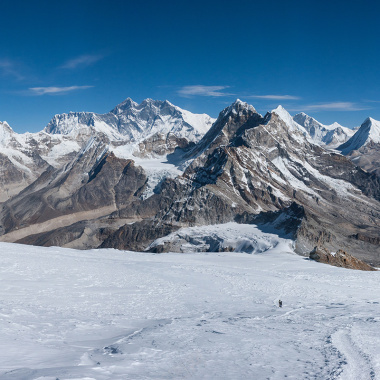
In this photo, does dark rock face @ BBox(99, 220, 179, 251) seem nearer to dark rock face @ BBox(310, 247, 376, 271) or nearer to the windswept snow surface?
dark rock face @ BBox(310, 247, 376, 271)

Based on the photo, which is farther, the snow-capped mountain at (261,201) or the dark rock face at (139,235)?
the dark rock face at (139,235)

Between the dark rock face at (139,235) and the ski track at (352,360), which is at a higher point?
the dark rock face at (139,235)

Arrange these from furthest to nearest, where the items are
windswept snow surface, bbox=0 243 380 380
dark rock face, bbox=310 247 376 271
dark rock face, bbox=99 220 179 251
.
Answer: dark rock face, bbox=99 220 179 251, dark rock face, bbox=310 247 376 271, windswept snow surface, bbox=0 243 380 380

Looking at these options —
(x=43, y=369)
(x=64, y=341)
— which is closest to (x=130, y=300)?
(x=64, y=341)

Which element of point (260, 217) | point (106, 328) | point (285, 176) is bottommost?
point (106, 328)

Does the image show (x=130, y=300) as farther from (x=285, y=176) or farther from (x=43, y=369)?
(x=285, y=176)

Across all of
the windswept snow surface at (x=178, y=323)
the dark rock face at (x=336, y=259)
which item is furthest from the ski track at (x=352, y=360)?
the dark rock face at (x=336, y=259)

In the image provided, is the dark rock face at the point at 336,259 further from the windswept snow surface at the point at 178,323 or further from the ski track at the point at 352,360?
the ski track at the point at 352,360

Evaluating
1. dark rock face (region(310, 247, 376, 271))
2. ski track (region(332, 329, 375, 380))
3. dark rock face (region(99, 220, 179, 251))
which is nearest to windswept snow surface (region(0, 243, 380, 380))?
ski track (region(332, 329, 375, 380))
